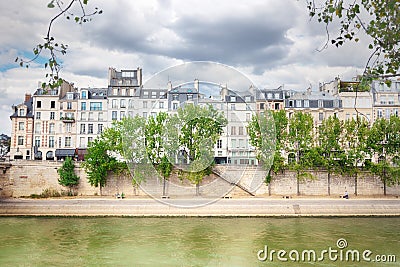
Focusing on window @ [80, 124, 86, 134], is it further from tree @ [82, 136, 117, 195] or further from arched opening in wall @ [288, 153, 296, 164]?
arched opening in wall @ [288, 153, 296, 164]

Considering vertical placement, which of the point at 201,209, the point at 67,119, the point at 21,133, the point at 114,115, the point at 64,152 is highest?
the point at 114,115

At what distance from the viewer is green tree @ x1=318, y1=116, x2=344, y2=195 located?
30250mm

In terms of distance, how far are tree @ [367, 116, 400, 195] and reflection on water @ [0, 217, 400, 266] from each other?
7656 mm

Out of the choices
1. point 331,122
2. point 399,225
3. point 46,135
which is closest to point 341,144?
point 331,122

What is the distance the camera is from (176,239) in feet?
56.0

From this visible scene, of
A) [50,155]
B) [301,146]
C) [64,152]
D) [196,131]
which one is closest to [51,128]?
[50,155]

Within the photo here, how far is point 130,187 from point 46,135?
47.6ft

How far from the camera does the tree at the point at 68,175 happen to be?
29.3 metres

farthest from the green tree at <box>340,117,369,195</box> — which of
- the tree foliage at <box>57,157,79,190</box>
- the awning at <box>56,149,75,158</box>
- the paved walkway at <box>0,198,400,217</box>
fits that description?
the awning at <box>56,149,75,158</box>

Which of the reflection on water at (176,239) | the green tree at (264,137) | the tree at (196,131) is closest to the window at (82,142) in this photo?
the reflection on water at (176,239)

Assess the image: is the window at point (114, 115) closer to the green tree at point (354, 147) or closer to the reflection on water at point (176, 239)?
the reflection on water at point (176, 239)

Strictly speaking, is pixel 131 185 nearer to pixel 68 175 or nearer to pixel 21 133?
pixel 68 175

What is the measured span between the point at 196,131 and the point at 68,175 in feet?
66.1

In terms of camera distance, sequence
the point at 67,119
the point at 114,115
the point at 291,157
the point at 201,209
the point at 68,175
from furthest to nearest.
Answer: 1. the point at 114,115
2. the point at 67,119
3. the point at 291,157
4. the point at 68,175
5. the point at 201,209
